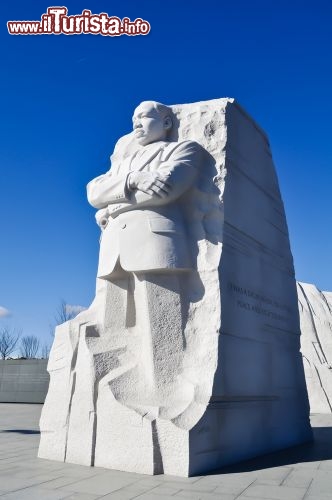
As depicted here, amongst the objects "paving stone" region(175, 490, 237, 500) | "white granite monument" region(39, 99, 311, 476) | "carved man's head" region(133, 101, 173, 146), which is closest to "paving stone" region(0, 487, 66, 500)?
"paving stone" region(175, 490, 237, 500)

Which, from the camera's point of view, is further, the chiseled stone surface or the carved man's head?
the chiseled stone surface

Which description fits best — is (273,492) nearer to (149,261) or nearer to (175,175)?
(149,261)

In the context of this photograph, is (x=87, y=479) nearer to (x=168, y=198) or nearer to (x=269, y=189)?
(x=168, y=198)

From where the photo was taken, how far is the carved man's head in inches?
251

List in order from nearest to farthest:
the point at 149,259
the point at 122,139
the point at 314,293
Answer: the point at 149,259, the point at 122,139, the point at 314,293

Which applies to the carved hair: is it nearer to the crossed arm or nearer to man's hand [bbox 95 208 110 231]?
the crossed arm

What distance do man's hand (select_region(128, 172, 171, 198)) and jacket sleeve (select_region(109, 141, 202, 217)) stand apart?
41 mm

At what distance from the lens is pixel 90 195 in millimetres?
6379

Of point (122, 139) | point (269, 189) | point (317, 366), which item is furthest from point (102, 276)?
point (317, 366)

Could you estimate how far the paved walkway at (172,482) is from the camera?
405 cm

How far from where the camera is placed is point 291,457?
5.90 m

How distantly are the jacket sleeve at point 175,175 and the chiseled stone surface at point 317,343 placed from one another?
29.8 feet

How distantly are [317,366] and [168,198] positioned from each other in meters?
9.60

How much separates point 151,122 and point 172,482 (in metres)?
4.10
